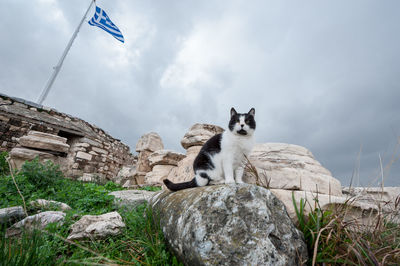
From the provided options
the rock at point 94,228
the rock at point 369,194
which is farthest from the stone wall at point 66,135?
the rock at point 369,194

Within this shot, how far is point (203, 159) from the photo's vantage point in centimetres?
285

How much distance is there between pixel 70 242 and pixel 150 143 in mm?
7571

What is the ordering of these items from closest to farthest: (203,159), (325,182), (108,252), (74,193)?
(108,252)
(203,159)
(325,182)
(74,193)

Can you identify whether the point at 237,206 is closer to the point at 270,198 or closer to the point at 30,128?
the point at 270,198

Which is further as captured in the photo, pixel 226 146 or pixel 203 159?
pixel 203 159

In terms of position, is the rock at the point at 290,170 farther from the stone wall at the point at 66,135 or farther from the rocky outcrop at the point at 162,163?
the stone wall at the point at 66,135

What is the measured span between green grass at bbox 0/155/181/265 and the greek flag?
453 inches

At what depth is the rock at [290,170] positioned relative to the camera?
10.1 ft

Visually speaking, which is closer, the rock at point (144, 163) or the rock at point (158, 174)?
the rock at point (158, 174)

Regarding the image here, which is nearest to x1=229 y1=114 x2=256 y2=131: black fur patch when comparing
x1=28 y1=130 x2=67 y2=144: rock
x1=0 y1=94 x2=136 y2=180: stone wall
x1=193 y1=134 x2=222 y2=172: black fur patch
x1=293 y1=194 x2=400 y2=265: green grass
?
x1=193 y1=134 x2=222 y2=172: black fur patch

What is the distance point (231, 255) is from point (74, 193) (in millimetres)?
4341

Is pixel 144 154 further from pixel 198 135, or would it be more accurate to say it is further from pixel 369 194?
pixel 369 194

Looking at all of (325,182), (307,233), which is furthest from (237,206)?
(325,182)

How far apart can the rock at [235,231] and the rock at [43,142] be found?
7.55 metres
